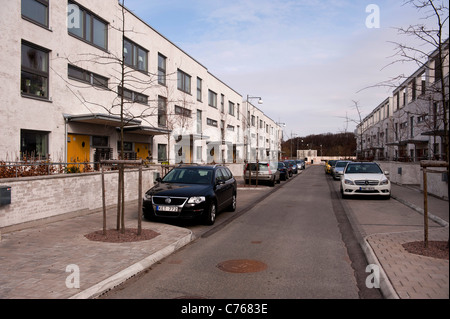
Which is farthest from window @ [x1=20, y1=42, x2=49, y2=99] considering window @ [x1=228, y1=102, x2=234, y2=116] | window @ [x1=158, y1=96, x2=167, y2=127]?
window @ [x1=228, y1=102, x2=234, y2=116]

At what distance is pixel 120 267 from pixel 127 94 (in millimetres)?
15999

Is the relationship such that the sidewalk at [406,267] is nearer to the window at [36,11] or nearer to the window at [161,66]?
the window at [36,11]

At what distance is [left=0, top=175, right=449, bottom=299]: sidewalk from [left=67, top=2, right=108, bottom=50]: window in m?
10.6

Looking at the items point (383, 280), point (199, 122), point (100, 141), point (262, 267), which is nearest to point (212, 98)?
point (199, 122)

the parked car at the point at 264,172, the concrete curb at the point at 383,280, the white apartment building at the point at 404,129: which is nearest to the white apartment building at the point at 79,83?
the concrete curb at the point at 383,280

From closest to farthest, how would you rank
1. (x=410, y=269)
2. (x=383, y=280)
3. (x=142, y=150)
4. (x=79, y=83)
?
(x=383, y=280)
(x=410, y=269)
(x=79, y=83)
(x=142, y=150)

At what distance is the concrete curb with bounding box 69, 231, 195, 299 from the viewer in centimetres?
434

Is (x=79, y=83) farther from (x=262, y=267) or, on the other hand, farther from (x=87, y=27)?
(x=262, y=267)

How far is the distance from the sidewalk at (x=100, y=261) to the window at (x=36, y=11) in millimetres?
8997

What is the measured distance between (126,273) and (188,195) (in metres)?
4.02

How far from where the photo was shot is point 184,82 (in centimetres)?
2786

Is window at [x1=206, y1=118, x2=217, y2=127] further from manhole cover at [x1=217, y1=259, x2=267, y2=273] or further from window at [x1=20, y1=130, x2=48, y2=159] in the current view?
manhole cover at [x1=217, y1=259, x2=267, y2=273]

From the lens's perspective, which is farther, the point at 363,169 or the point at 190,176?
the point at 363,169

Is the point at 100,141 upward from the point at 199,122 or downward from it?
downward
